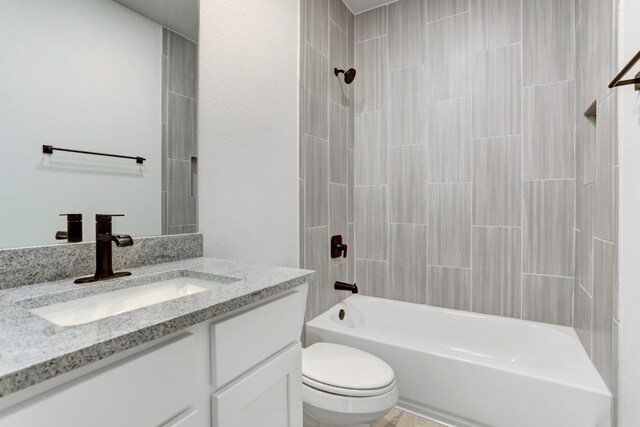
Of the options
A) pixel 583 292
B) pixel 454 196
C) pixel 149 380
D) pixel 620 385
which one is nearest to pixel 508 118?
pixel 454 196

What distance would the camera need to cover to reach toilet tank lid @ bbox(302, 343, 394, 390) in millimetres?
1334

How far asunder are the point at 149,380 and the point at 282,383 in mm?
446

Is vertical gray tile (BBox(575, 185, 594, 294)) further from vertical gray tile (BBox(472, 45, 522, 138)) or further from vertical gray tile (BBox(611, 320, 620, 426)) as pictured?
vertical gray tile (BBox(472, 45, 522, 138))

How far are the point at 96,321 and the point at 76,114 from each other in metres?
0.68

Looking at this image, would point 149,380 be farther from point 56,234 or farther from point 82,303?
point 56,234

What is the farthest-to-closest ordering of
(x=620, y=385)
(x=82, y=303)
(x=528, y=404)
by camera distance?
(x=528, y=404) → (x=620, y=385) → (x=82, y=303)

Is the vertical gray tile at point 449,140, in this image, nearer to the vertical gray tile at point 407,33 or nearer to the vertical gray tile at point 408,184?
the vertical gray tile at point 408,184

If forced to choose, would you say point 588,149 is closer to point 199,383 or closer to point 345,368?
point 345,368

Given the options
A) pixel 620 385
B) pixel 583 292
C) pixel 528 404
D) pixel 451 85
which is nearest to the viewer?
pixel 620 385

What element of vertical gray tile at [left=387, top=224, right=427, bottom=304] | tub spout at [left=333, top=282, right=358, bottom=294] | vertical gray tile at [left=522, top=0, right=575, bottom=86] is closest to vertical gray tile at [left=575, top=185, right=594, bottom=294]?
vertical gray tile at [left=522, top=0, right=575, bottom=86]

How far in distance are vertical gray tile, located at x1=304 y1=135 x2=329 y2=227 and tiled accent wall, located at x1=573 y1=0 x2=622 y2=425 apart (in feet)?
4.52

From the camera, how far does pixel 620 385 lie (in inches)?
45.6

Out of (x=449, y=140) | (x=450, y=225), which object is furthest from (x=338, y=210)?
(x=449, y=140)

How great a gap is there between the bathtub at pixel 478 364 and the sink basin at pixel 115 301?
107 cm
